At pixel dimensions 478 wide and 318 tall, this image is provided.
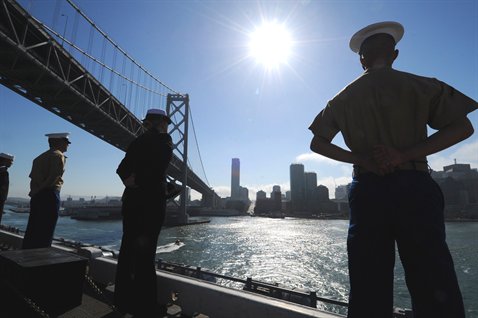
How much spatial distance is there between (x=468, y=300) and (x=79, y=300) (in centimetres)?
1643

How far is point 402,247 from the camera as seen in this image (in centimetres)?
89

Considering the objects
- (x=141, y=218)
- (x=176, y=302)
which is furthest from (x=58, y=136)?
(x=176, y=302)

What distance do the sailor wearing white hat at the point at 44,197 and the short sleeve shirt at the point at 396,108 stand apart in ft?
9.36

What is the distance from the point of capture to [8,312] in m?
1.52

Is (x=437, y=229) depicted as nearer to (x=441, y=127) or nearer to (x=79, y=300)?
(x=441, y=127)

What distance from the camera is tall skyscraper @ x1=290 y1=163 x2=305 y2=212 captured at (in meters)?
111

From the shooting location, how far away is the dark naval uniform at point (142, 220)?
1644 millimetres

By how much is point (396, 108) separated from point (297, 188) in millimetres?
123029

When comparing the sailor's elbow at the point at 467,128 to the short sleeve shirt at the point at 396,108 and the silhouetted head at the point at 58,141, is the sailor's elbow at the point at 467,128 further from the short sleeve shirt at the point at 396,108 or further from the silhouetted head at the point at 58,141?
the silhouetted head at the point at 58,141

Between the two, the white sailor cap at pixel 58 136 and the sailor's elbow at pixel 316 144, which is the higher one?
the white sailor cap at pixel 58 136

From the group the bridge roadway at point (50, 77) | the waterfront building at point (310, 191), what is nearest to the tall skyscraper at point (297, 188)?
the waterfront building at point (310, 191)

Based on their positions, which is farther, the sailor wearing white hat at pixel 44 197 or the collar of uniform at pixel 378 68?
the sailor wearing white hat at pixel 44 197

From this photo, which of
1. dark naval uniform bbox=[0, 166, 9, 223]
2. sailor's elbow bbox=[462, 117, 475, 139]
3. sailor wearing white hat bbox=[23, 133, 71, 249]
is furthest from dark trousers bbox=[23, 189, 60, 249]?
sailor's elbow bbox=[462, 117, 475, 139]

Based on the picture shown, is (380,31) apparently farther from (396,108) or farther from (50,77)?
(50,77)
